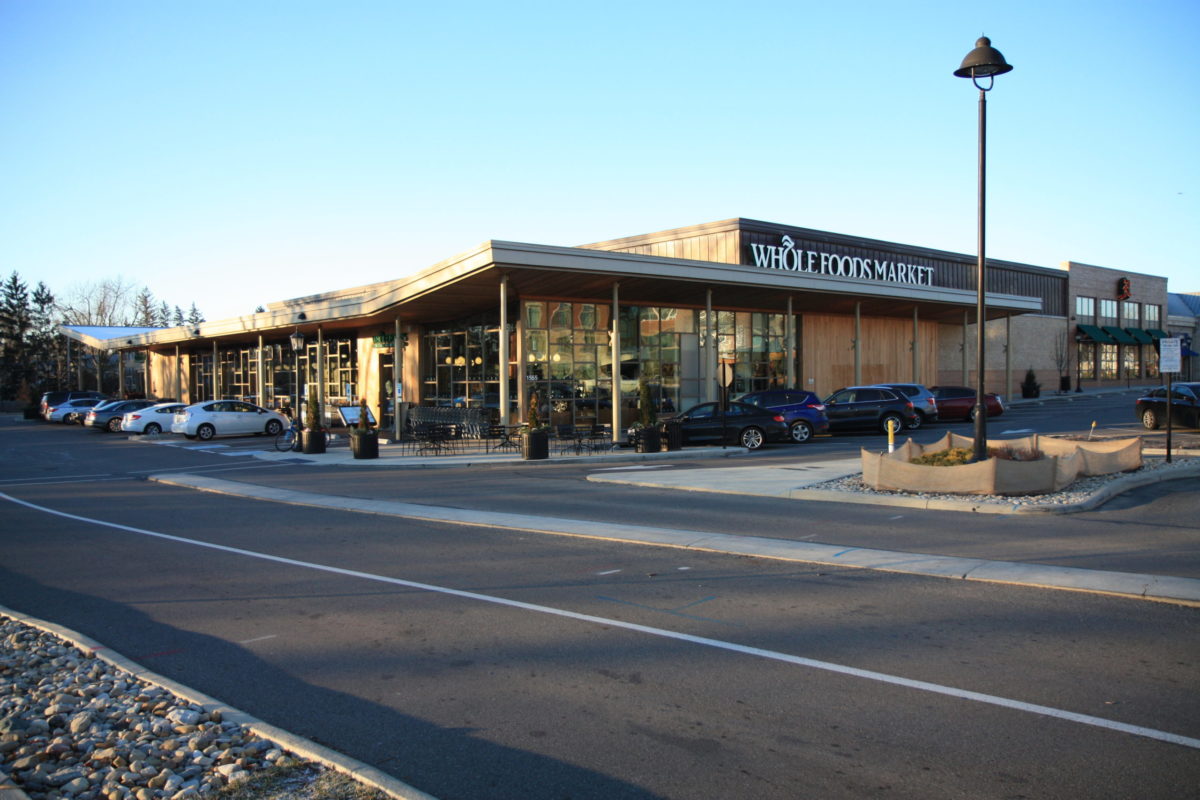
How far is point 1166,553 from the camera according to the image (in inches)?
383

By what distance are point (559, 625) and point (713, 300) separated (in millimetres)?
27932

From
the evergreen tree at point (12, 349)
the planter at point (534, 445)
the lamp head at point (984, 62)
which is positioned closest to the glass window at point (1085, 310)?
the planter at point (534, 445)

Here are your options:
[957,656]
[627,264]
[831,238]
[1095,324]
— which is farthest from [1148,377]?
[957,656]

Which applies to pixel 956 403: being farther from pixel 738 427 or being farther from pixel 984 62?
pixel 984 62

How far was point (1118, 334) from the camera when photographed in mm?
61531

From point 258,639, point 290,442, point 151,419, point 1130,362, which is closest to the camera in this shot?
point 258,639

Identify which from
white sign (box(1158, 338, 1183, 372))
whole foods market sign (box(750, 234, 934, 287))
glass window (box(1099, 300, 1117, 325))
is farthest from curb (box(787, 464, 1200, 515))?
glass window (box(1099, 300, 1117, 325))

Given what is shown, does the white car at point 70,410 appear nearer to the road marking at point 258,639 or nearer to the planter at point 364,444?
the planter at point 364,444

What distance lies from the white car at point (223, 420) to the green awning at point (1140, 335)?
5931cm

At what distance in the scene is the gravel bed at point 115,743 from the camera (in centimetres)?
432

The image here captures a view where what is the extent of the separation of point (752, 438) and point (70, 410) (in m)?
40.6

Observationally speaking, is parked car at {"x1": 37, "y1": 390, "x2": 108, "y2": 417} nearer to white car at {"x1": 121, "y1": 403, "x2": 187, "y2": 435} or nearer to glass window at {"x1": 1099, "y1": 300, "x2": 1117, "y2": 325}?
white car at {"x1": 121, "y1": 403, "x2": 187, "y2": 435}

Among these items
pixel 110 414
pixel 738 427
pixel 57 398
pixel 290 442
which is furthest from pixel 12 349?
pixel 738 427

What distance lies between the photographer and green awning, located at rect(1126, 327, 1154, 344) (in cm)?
6300
